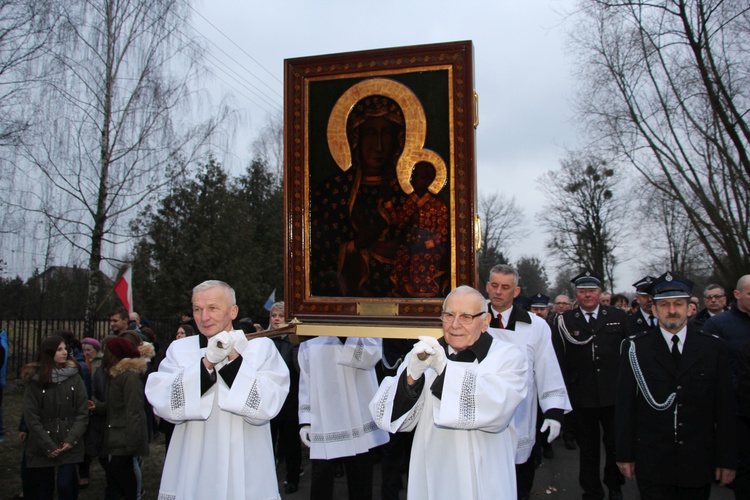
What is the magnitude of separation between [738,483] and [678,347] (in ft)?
4.43

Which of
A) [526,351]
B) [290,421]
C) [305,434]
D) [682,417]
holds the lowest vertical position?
[290,421]

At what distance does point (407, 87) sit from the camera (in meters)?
4.98

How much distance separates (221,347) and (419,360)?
3.60 ft

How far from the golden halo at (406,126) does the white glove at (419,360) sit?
177 centimetres

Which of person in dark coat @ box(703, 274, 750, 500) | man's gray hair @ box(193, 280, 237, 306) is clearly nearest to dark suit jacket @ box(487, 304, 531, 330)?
person in dark coat @ box(703, 274, 750, 500)

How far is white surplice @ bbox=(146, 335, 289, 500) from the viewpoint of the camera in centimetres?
381

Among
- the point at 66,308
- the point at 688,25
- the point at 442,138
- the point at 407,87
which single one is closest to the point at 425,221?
the point at 442,138

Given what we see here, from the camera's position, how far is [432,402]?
366cm

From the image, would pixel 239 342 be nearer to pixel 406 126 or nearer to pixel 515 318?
pixel 406 126

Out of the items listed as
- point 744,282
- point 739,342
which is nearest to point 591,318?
point 739,342

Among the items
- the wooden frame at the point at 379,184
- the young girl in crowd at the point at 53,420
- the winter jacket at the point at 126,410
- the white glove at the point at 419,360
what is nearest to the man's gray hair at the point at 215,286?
the wooden frame at the point at 379,184

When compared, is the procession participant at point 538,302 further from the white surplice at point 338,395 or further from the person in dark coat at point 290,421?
the white surplice at point 338,395

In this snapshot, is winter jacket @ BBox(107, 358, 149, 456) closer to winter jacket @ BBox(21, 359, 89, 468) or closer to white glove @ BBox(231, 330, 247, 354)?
winter jacket @ BBox(21, 359, 89, 468)

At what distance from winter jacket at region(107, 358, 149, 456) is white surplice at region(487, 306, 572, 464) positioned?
11.1 feet
